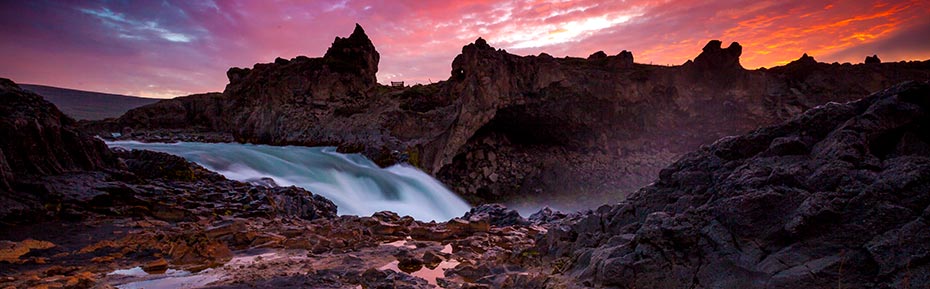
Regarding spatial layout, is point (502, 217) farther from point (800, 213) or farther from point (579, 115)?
point (579, 115)

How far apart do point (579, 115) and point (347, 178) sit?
38.2 ft

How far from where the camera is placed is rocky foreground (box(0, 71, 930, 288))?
3.53 metres

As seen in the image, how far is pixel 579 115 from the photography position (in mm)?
21750

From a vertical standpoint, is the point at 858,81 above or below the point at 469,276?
above

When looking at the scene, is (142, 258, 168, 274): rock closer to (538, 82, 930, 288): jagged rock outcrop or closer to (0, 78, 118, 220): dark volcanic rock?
(0, 78, 118, 220): dark volcanic rock

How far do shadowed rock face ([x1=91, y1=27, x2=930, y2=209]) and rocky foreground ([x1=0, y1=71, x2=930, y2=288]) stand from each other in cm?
1142

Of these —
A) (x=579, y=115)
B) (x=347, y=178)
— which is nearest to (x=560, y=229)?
(x=347, y=178)

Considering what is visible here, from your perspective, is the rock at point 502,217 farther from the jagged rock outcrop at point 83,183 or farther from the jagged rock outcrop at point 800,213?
the jagged rock outcrop at point 800,213

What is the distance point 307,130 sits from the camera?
26.0 meters

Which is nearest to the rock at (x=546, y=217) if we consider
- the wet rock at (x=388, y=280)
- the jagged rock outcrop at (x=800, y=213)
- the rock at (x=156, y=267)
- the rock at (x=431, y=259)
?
the rock at (x=431, y=259)

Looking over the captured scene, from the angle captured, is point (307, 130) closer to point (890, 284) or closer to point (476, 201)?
point (476, 201)

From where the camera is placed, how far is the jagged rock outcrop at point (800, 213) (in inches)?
128

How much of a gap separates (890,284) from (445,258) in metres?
5.15

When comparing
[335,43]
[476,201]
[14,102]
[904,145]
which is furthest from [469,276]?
[335,43]
